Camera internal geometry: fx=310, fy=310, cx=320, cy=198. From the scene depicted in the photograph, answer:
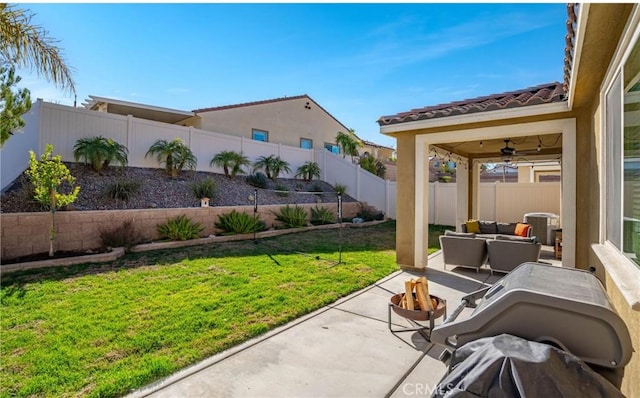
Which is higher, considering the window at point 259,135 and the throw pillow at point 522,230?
the window at point 259,135

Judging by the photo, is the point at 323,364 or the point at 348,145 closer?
the point at 323,364

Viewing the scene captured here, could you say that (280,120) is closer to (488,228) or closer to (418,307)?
(488,228)

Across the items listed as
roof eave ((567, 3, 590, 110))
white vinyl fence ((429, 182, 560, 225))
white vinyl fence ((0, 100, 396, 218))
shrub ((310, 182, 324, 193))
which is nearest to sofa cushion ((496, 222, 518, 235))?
white vinyl fence ((429, 182, 560, 225))

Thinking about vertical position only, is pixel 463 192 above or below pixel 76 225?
above

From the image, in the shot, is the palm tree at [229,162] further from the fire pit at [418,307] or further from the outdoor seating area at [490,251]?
the fire pit at [418,307]

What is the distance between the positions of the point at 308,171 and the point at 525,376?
17.2m

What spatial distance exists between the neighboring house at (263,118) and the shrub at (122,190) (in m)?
6.87

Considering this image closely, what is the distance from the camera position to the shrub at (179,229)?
998 cm

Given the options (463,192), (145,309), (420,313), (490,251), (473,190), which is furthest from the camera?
(473,190)

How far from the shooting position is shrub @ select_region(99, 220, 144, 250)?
8703 millimetres

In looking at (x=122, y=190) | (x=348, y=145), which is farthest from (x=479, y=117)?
(x=348, y=145)

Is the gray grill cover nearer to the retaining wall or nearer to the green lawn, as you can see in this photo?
the green lawn

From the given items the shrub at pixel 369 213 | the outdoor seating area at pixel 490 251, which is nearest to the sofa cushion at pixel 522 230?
the outdoor seating area at pixel 490 251

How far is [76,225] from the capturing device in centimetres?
845
